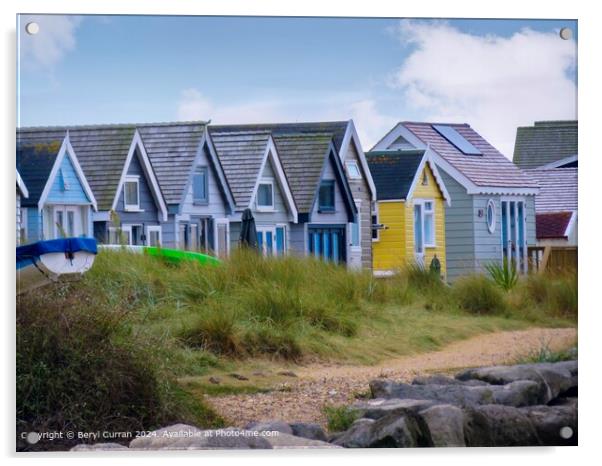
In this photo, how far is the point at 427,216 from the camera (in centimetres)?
967

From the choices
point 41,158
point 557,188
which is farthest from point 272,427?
point 557,188

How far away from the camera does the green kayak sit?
9.35 m

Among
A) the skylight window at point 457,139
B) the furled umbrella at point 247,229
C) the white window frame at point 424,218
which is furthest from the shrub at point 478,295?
the furled umbrella at point 247,229

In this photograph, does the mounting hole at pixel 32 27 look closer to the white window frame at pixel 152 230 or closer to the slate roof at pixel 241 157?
the slate roof at pixel 241 157

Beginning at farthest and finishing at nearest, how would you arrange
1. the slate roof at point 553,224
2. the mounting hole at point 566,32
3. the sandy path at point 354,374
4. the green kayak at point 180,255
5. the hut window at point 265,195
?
the hut window at point 265,195 < the green kayak at point 180,255 < the slate roof at point 553,224 < the mounting hole at point 566,32 < the sandy path at point 354,374

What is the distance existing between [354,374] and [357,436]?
2.22ft

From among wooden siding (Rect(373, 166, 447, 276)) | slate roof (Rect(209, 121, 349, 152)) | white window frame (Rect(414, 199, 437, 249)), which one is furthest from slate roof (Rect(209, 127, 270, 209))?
white window frame (Rect(414, 199, 437, 249))

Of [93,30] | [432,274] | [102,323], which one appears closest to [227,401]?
[102,323]

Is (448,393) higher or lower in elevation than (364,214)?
lower

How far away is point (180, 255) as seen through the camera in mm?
9438

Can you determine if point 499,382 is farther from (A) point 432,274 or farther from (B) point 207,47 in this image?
(B) point 207,47

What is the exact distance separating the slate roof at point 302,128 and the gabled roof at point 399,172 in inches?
9.7

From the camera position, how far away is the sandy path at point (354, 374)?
29.2 ft

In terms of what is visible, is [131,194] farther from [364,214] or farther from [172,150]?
[364,214]
